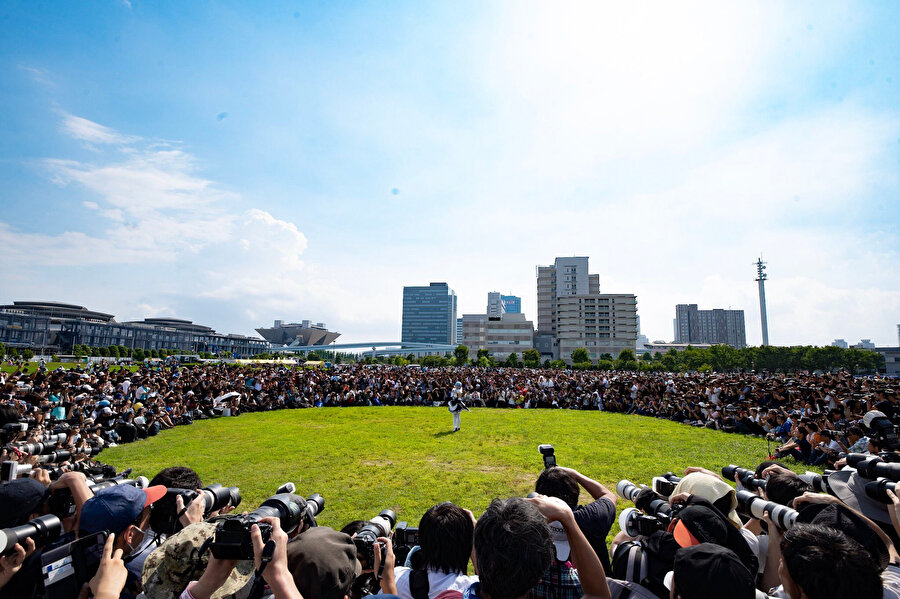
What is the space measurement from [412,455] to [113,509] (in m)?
8.69

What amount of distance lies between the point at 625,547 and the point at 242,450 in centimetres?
1139

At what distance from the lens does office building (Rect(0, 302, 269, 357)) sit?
8819 centimetres

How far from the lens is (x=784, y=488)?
3.29 metres

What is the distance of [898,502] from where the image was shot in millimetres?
2609

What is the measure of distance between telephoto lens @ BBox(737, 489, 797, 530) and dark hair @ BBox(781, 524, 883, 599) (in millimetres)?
583

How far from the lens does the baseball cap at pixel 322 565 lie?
195 cm

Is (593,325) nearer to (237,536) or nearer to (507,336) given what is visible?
(507,336)

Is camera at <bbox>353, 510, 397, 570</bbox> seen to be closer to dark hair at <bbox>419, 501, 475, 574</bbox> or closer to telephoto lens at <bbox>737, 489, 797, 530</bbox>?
dark hair at <bbox>419, 501, 475, 574</bbox>

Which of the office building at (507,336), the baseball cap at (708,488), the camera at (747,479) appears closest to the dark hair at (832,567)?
the baseball cap at (708,488)

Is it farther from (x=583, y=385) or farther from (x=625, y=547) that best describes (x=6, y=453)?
(x=583, y=385)

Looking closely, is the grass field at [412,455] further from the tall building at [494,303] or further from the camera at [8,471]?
the tall building at [494,303]

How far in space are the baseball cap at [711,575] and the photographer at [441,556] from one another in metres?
1.07

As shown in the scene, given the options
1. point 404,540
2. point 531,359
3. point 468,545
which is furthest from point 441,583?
point 531,359

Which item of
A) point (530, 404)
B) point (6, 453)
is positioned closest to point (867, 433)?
point (6, 453)
